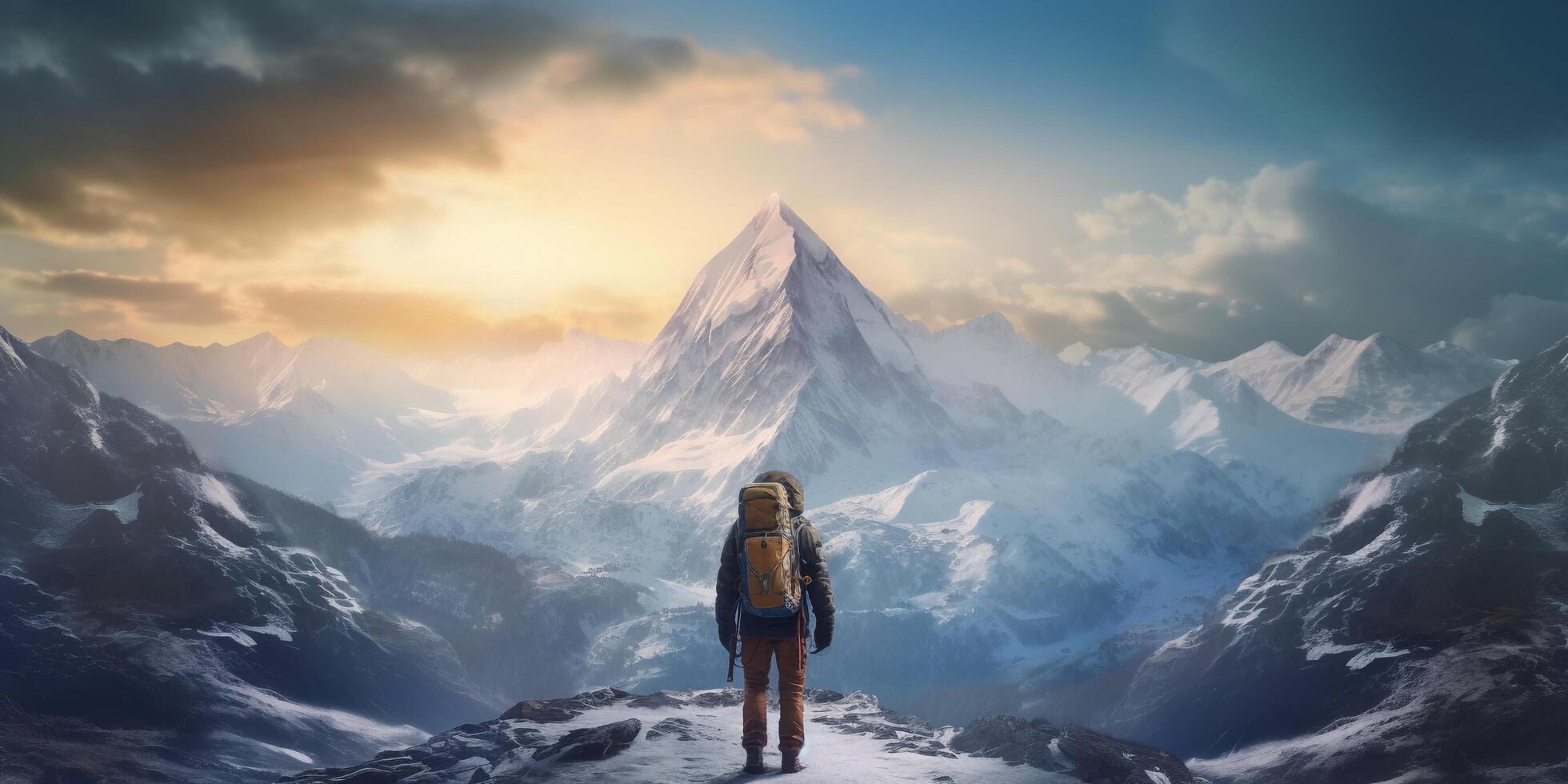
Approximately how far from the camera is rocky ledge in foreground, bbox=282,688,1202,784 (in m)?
32.4

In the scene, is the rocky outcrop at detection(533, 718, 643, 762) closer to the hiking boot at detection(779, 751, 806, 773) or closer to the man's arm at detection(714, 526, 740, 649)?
the hiking boot at detection(779, 751, 806, 773)

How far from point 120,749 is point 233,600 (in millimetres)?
38478

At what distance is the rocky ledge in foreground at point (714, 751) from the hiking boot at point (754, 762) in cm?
52

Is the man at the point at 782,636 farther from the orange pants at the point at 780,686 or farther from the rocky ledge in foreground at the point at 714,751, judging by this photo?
the rocky ledge in foreground at the point at 714,751

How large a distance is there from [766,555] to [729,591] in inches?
68.8

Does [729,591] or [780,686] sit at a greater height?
[729,591]

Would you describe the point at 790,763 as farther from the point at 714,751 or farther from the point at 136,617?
the point at 136,617

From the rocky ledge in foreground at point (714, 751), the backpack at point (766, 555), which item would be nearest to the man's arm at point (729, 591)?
the backpack at point (766, 555)

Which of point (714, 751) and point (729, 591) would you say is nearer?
point (729, 591)

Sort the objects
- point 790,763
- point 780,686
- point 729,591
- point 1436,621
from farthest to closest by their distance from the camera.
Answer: point 1436,621
point 790,763
point 780,686
point 729,591

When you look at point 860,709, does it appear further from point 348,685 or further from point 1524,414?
point 348,685

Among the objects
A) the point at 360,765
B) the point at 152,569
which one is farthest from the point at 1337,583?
the point at 152,569

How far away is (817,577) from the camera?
28.6m

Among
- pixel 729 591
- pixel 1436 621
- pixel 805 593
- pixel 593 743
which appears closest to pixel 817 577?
pixel 805 593
